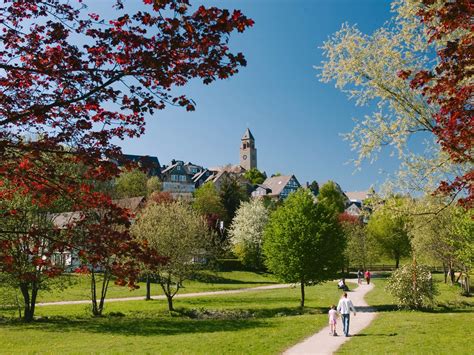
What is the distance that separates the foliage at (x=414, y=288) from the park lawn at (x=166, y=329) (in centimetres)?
518

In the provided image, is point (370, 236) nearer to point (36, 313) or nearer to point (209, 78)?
point (36, 313)

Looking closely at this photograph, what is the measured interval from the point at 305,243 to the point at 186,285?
2108 cm

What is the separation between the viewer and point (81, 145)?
7.07 metres

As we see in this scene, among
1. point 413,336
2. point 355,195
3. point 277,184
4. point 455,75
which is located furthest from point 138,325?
point 355,195

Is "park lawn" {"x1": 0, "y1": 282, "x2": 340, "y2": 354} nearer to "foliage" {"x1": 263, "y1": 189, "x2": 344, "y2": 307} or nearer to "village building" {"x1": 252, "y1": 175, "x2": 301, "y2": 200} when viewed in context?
"foliage" {"x1": 263, "y1": 189, "x2": 344, "y2": 307}

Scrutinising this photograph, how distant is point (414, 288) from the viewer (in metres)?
26.7

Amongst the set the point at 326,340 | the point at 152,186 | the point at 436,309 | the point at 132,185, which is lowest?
the point at 436,309

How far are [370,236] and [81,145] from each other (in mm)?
62097

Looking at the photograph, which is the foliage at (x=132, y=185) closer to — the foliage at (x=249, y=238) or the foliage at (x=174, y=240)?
the foliage at (x=249, y=238)

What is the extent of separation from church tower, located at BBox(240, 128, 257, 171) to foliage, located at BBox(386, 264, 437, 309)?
138633 millimetres

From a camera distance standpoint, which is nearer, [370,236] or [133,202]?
[133,202]

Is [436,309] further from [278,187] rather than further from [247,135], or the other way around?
[247,135]

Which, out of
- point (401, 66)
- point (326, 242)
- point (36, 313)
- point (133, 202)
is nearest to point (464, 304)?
point (326, 242)

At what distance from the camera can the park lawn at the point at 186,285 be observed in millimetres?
34312
